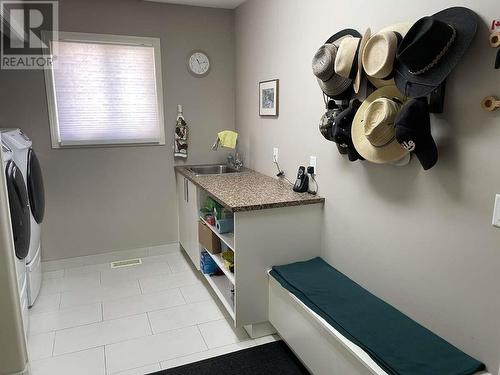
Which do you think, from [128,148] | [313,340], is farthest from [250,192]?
[128,148]

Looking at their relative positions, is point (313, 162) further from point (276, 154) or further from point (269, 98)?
point (269, 98)

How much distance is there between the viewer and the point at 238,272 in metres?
2.17

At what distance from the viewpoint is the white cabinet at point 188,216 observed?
9.96 feet

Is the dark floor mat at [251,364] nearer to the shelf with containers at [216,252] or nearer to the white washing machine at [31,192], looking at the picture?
the shelf with containers at [216,252]

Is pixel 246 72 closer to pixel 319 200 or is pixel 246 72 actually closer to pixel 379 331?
pixel 319 200

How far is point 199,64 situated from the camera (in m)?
3.49

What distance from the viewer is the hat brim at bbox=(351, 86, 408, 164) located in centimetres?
162

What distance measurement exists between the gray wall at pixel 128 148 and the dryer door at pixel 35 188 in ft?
1.07

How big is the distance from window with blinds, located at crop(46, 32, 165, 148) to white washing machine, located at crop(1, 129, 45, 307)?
0.43 metres

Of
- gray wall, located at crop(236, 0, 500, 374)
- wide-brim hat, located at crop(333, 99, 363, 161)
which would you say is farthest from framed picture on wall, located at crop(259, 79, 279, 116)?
wide-brim hat, located at crop(333, 99, 363, 161)

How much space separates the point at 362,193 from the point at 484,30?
0.96 meters

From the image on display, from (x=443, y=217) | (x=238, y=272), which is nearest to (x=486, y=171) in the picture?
(x=443, y=217)

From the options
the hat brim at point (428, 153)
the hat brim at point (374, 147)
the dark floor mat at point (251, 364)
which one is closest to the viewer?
the hat brim at point (428, 153)

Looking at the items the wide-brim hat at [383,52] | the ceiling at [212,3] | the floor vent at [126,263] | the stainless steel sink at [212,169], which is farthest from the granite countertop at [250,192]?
the ceiling at [212,3]
